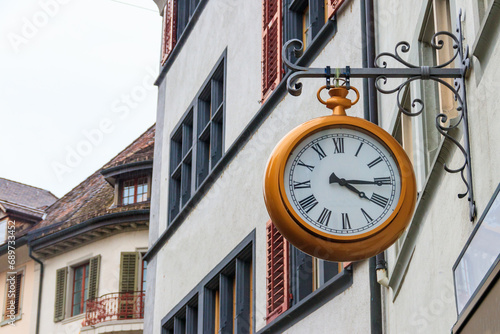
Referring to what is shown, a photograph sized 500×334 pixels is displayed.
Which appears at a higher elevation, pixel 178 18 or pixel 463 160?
pixel 178 18

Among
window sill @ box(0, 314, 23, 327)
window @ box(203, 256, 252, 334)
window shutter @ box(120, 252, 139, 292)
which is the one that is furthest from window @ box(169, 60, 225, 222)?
window sill @ box(0, 314, 23, 327)

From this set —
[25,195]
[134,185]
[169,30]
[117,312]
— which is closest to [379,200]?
[169,30]

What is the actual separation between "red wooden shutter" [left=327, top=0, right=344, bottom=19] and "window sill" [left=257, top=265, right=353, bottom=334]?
331 centimetres

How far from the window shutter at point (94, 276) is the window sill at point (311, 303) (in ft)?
57.4

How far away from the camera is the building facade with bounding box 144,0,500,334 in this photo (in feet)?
24.7

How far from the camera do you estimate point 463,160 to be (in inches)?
289

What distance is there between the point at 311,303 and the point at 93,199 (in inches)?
871

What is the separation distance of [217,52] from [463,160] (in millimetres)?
12331

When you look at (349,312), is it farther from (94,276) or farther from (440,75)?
(94,276)

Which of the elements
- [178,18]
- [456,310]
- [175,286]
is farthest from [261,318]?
[178,18]

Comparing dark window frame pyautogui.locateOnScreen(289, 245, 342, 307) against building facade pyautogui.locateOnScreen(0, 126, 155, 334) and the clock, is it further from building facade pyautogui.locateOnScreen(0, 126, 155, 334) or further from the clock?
building facade pyautogui.locateOnScreen(0, 126, 155, 334)

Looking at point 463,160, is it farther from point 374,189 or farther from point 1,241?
point 1,241

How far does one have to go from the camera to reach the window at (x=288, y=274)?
1298 centimetres

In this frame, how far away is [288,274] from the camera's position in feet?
45.7
